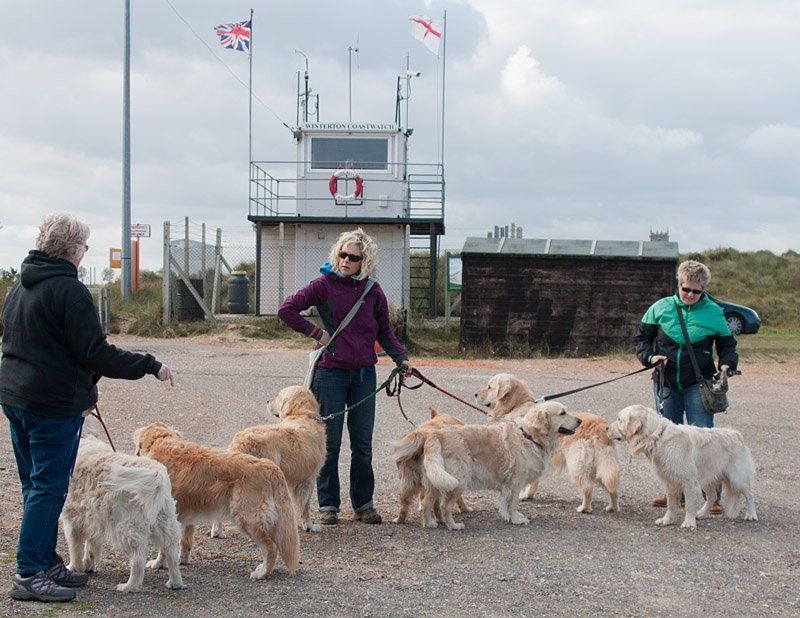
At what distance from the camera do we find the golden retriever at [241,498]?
4.29m

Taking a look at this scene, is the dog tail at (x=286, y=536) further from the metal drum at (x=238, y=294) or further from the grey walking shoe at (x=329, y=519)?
the metal drum at (x=238, y=294)

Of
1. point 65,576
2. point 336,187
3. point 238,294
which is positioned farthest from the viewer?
point 238,294

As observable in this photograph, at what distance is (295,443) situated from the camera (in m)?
5.17

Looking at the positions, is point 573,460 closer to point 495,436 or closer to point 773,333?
point 495,436

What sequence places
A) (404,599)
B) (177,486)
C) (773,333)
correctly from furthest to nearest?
(773,333) → (177,486) → (404,599)

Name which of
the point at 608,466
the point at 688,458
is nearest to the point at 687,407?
the point at 688,458

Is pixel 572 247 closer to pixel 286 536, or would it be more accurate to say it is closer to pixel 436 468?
pixel 436 468

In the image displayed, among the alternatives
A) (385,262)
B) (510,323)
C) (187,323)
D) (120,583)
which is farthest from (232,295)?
(120,583)

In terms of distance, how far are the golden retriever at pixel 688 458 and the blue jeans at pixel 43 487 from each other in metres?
4.07

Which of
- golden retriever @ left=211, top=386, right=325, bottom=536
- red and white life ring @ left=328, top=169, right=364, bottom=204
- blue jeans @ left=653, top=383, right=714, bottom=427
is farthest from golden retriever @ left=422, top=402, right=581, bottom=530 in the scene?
red and white life ring @ left=328, top=169, right=364, bottom=204

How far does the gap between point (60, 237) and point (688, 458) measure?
469 centimetres

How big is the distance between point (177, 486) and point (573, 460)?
11.2ft

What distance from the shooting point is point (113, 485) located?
3.98 m

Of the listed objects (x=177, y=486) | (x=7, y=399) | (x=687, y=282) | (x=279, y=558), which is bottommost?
(x=279, y=558)
